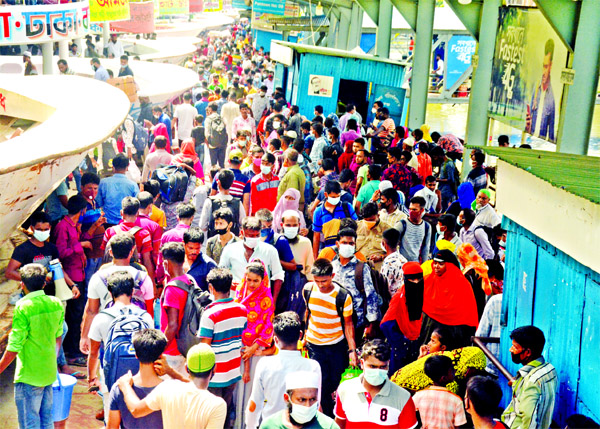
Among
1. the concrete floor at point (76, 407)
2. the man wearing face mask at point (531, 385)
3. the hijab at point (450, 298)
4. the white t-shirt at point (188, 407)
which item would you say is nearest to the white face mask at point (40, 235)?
the concrete floor at point (76, 407)

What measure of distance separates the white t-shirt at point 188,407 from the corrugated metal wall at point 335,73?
552 inches

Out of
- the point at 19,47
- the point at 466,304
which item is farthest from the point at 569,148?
the point at 19,47

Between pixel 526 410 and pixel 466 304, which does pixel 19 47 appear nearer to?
pixel 466 304

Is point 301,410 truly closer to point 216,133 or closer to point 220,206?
point 220,206

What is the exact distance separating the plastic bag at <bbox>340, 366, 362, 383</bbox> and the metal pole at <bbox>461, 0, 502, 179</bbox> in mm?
8766

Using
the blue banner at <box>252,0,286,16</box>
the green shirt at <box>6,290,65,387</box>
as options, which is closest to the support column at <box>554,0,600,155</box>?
the green shirt at <box>6,290,65,387</box>

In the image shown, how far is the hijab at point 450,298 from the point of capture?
6438 millimetres

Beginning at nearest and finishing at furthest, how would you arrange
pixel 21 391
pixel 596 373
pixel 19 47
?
1. pixel 596 373
2. pixel 21 391
3. pixel 19 47

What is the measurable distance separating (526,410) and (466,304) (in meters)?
1.88

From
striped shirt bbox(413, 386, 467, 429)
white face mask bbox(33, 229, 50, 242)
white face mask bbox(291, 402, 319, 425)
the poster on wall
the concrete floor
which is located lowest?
the concrete floor

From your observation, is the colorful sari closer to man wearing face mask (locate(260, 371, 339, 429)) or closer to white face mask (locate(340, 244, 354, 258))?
white face mask (locate(340, 244, 354, 258))

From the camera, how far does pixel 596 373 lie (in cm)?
447

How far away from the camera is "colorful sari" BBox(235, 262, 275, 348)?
20.0 feet

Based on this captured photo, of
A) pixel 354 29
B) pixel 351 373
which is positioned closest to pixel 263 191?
pixel 351 373
